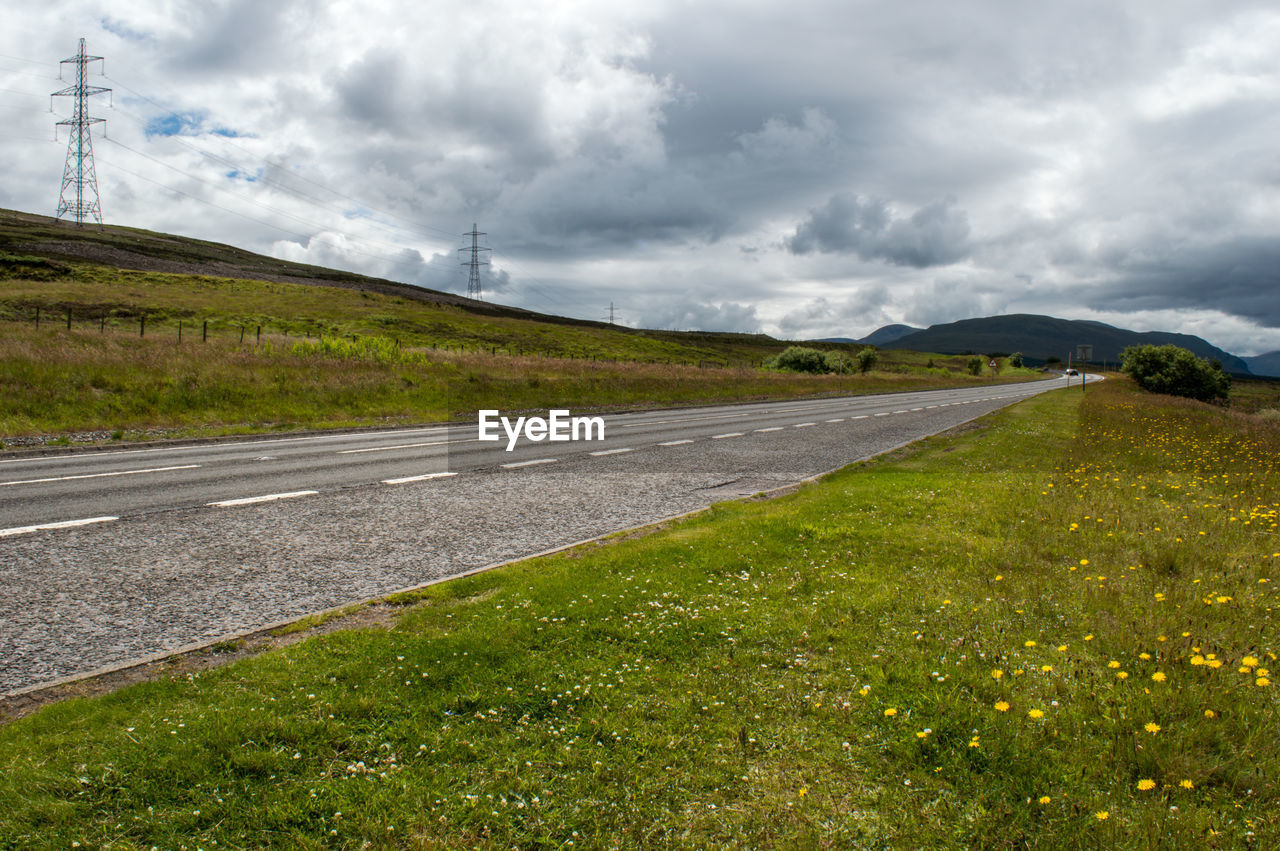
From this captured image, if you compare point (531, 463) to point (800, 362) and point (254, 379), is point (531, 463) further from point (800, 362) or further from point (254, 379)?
point (800, 362)

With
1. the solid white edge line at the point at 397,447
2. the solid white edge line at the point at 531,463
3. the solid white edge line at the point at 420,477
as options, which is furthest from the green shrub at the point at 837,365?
the solid white edge line at the point at 420,477

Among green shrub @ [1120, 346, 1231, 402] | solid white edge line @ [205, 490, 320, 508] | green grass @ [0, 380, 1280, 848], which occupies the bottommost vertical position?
green grass @ [0, 380, 1280, 848]

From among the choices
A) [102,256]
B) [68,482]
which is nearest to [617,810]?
[68,482]

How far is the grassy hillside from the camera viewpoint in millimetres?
21953

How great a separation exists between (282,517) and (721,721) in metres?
7.79

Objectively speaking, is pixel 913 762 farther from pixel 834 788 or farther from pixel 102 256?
pixel 102 256

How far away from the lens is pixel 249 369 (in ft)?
89.4

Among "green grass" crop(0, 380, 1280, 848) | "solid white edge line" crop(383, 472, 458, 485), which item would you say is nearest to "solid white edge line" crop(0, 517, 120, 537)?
"solid white edge line" crop(383, 472, 458, 485)

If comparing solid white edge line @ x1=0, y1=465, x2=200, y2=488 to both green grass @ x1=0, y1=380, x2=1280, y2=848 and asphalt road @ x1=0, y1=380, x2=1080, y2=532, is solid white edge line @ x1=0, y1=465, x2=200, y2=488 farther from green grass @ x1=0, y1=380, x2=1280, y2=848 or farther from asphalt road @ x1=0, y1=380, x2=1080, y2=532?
green grass @ x1=0, y1=380, x2=1280, y2=848

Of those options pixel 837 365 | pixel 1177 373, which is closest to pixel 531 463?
pixel 837 365

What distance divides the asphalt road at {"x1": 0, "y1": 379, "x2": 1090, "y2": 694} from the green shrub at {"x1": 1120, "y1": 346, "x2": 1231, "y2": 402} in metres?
79.3

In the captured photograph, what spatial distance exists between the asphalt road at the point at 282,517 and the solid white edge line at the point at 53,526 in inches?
2.0

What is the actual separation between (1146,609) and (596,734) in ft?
16.3

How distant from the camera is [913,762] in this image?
12.7 ft
